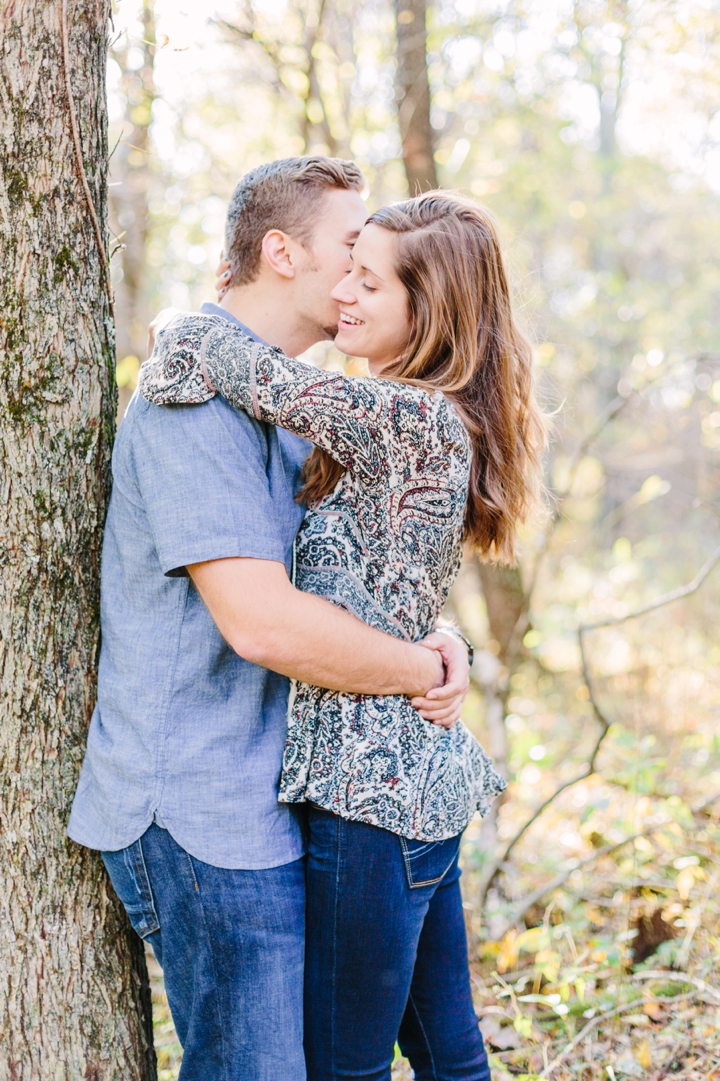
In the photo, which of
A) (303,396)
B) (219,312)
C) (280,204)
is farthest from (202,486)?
(280,204)

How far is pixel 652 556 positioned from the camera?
9.57 metres

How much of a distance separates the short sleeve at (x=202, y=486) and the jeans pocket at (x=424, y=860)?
61 cm

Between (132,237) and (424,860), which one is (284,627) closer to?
(424,860)

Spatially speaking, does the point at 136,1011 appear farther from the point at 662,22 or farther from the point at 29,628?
the point at 662,22

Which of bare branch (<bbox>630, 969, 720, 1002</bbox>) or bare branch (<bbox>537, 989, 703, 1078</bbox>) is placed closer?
bare branch (<bbox>537, 989, 703, 1078</bbox>)

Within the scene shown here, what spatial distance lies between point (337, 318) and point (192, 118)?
5989 mm

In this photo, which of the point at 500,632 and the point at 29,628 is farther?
the point at 500,632

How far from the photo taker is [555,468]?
10.2 meters

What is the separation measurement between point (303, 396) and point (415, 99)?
4020mm

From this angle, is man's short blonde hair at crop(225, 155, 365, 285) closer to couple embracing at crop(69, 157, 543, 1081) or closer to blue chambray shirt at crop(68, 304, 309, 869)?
couple embracing at crop(69, 157, 543, 1081)

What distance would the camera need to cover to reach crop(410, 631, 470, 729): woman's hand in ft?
6.09

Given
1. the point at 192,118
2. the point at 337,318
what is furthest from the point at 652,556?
the point at 337,318

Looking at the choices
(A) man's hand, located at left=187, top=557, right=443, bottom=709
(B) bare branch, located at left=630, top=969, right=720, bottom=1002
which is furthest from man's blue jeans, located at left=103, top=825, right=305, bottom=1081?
(B) bare branch, located at left=630, top=969, right=720, bottom=1002

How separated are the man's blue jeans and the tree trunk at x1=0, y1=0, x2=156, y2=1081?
0.26 metres
